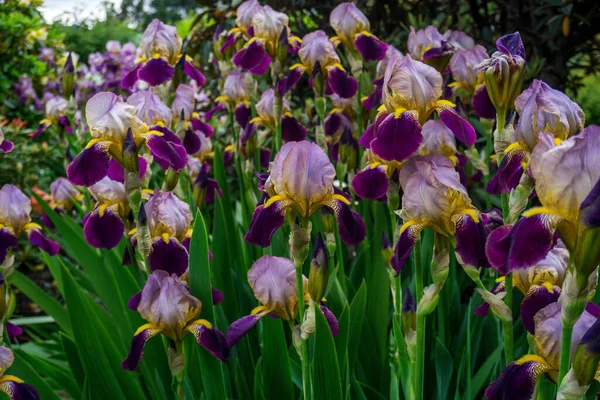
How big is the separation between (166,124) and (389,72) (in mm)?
859

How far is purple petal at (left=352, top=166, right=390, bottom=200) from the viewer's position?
1.66 meters

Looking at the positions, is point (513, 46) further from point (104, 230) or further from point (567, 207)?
point (104, 230)

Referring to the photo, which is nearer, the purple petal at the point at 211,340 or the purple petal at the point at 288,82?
the purple petal at the point at 211,340

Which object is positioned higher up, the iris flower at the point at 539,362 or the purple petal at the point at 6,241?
the iris flower at the point at 539,362

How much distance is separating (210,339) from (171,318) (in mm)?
111

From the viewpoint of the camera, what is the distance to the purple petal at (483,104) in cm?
196

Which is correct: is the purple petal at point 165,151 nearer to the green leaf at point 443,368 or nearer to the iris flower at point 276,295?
the iris flower at point 276,295

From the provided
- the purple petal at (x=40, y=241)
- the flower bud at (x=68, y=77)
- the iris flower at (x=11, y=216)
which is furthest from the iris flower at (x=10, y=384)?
the flower bud at (x=68, y=77)

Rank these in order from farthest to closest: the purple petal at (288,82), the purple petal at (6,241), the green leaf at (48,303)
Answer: the green leaf at (48,303) → the purple petal at (288,82) → the purple petal at (6,241)

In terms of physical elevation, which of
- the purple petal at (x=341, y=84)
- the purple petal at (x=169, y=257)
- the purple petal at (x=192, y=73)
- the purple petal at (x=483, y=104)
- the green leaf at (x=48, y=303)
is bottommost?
the green leaf at (x=48, y=303)

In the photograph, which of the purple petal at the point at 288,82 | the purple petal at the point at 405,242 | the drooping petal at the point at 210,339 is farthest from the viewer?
the purple petal at the point at 288,82

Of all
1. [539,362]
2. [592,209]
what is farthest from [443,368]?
[592,209]

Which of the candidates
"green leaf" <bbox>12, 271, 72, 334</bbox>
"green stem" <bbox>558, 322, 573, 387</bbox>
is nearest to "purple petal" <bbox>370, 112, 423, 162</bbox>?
"green stem" <bbox>558, 322, 573, 387</bbox>

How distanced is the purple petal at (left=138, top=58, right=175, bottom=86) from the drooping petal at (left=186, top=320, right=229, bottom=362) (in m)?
1.21
